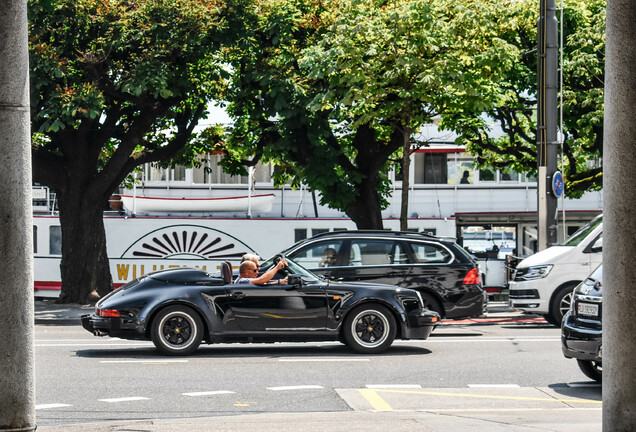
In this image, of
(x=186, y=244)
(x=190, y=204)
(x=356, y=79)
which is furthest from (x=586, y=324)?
(x=190, y=204)

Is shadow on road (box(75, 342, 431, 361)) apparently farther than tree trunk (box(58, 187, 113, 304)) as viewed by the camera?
No

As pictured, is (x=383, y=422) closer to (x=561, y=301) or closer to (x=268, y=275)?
(x=268, y=275)

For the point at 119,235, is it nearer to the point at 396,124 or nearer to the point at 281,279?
the point at 396,124

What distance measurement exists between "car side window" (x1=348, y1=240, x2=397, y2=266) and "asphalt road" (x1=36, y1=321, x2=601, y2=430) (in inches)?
92.9

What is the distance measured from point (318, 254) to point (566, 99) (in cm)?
1077

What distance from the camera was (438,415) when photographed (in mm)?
8688

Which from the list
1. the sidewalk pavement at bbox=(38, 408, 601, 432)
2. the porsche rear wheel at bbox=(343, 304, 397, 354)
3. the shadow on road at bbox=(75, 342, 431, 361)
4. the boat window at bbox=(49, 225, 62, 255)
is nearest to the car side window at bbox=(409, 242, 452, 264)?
the shadow on road at bbox=(75, 342, 431, 361)

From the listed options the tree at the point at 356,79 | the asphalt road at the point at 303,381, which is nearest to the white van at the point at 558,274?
the asphalt road at the point at 303,381

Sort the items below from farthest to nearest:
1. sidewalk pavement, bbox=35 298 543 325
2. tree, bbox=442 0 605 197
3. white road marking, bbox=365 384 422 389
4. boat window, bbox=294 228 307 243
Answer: boat window, bbox=294 228 307 243 < tree, bbox=442 0 605 197 < sidewalk pavement, bbox=35 298 543 325 < white road marking, bbox=365 384 422 389

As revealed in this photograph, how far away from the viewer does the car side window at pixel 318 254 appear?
1741 centimetres

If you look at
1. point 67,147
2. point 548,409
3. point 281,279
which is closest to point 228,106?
point 67,147

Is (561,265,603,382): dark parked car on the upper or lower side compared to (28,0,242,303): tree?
lower

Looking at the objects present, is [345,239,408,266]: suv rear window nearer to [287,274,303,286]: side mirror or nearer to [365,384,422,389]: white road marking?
[287,274,303,286]: side mirror

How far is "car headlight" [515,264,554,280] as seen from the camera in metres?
18.6
